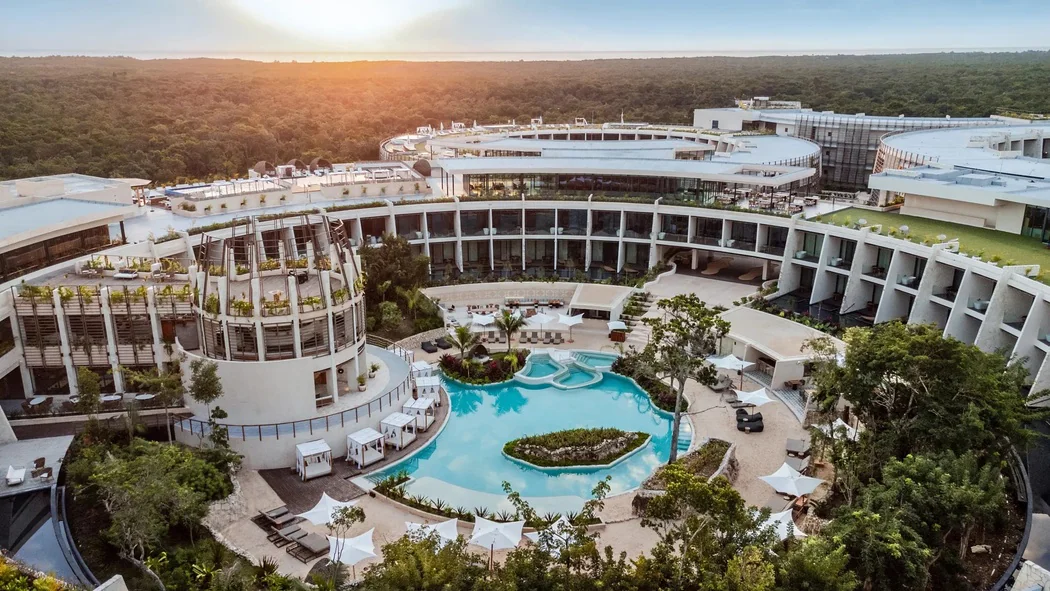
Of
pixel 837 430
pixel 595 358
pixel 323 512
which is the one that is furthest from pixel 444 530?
pixel 595 358

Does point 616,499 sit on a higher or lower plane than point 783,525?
lower

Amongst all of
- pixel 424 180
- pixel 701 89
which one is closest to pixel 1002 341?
pixel 424 180

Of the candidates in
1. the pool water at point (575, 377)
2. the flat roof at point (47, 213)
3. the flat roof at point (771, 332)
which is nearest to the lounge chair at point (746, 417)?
the flat roof at point (771, 332)

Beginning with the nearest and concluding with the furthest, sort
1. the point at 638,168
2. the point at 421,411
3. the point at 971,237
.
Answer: the point at 421,411, the point at 971,237, the point at 638,168

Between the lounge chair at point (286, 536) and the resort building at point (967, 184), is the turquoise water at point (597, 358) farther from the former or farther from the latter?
the resort building at point (967, 184)

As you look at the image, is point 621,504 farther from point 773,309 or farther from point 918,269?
point 918,269

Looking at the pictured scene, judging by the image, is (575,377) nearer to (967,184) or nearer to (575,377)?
(575,377)

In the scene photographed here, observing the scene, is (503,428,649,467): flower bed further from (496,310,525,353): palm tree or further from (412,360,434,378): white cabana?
(496,310,525,353): palm tree
